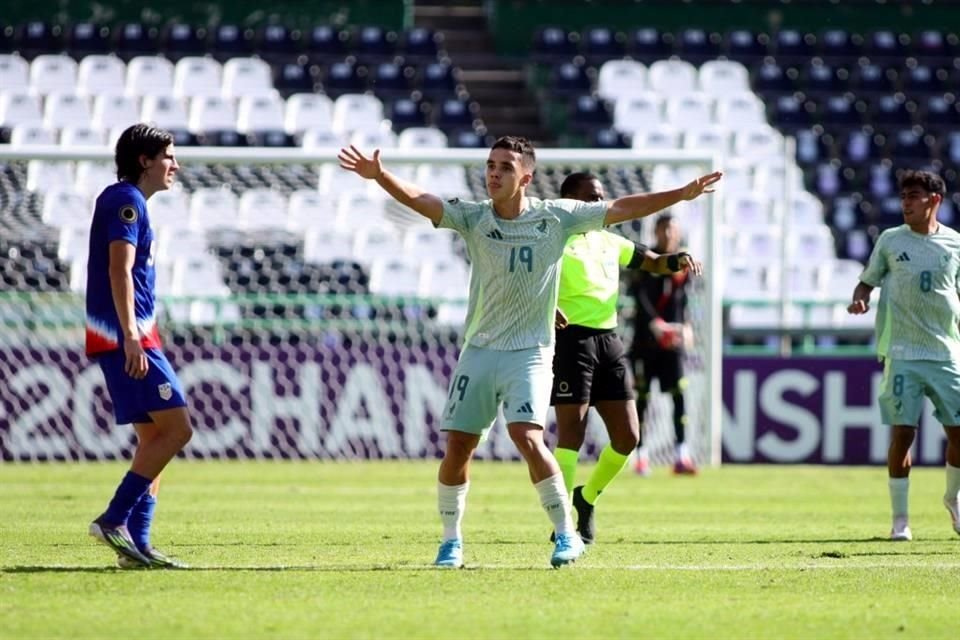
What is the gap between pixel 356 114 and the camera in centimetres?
2634

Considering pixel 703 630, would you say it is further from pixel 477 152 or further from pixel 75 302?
pixel 75 302

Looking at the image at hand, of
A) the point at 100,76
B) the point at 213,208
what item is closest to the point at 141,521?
the point at 213,208

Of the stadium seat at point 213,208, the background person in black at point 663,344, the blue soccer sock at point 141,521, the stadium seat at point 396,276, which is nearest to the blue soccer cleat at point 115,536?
the blue soccer sock at point 141,521

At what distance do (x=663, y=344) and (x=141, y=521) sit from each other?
955 centimetres

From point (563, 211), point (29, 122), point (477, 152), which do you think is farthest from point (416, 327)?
point (563, 211)

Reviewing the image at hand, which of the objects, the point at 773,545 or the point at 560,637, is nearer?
the point at 560,637

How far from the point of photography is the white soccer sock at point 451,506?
8797 millimetres

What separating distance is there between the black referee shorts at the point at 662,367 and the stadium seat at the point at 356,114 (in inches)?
372

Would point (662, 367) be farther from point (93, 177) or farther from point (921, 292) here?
point (93, 177)

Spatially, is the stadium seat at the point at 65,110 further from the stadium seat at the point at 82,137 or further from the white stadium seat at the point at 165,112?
the white stadium seat at the point at 165,112

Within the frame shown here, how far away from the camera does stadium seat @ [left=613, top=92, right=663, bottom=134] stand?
27.2 meters

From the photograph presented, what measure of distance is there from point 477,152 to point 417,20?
13.2 meters

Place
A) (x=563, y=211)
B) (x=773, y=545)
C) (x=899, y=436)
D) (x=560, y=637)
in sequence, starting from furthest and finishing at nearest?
(x=899, y=436), (x=773, y=545), (x=563, y=211), (x=560, y=637)

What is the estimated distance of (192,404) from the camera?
18.6 meters
